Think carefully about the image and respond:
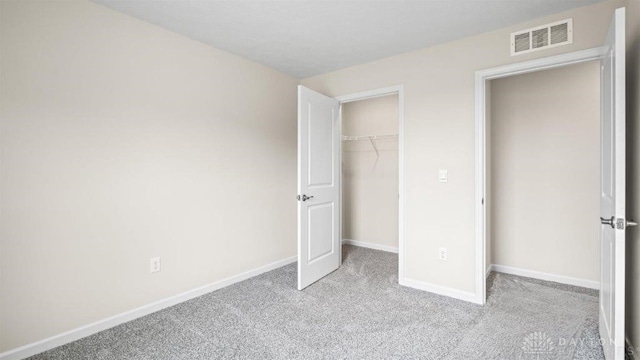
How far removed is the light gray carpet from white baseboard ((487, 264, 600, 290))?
0.14 metres

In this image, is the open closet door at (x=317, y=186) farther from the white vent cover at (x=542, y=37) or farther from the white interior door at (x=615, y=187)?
the white interior door at (x=615, y=187)

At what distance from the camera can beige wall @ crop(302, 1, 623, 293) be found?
2625 millimetres

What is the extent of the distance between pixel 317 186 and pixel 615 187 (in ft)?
7.31

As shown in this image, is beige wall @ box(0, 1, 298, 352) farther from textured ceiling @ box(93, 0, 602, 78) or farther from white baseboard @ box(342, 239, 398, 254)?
white baseboard @ box(342, 239, 398, 254)

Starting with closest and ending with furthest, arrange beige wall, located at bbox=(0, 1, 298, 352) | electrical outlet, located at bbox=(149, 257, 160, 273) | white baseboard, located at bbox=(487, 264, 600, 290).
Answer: beige wall, located at bbox=(0, 1, 298, 352), electrical outlet, located at bbox=(149, 257, 160, 273), white baseboard, located at bbox=(487, 264, 600, 290)

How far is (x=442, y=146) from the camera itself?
278 cm

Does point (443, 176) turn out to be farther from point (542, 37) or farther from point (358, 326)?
point (358, 326)

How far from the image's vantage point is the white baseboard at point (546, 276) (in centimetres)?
290

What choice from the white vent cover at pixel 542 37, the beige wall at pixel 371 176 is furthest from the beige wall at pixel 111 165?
the white vent cover at pixel 542 37

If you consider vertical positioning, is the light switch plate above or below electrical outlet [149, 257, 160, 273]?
above

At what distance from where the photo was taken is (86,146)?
6.87 feet

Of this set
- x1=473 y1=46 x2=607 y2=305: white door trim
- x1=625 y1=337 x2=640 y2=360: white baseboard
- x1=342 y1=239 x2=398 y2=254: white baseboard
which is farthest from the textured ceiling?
x1=342 y1=239 x2=398 y2=254: white baseboard

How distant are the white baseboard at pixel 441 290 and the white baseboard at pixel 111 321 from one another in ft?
5.42

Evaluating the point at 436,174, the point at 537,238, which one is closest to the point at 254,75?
the point at 436,174
